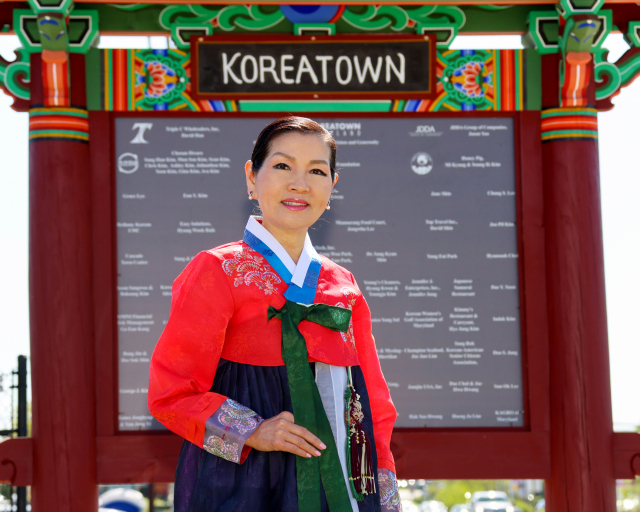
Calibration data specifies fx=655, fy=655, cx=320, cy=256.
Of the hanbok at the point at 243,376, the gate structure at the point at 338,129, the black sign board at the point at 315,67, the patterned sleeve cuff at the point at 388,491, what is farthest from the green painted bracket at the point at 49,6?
the patterned sleeve cuff at the point at 388,491

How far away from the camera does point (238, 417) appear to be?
1.51 m

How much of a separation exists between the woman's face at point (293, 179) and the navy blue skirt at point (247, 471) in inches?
15.6

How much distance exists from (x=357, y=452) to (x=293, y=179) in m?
0.71

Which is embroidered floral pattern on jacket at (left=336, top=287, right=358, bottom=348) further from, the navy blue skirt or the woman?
the navy blue skirt

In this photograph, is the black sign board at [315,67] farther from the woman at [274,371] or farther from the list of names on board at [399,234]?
the woman at [274,371]

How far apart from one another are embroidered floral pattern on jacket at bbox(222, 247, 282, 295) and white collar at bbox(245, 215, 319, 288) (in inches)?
1.8

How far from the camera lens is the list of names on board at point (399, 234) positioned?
3.65m

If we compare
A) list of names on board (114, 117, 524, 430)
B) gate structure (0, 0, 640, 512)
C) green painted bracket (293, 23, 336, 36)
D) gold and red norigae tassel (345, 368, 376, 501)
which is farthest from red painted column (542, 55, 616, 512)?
gold and red norigae tassel (345, 368, 376, 501)

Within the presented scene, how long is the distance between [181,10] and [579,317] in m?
2.79

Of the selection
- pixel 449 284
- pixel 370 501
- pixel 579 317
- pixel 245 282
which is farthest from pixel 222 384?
pixel 579 317

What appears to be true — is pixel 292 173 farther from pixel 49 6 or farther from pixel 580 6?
pixel 580 6

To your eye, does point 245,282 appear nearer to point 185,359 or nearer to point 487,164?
point 185,359

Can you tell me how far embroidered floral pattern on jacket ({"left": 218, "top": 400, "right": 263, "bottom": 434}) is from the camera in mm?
1492

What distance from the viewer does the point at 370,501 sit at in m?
1.63
